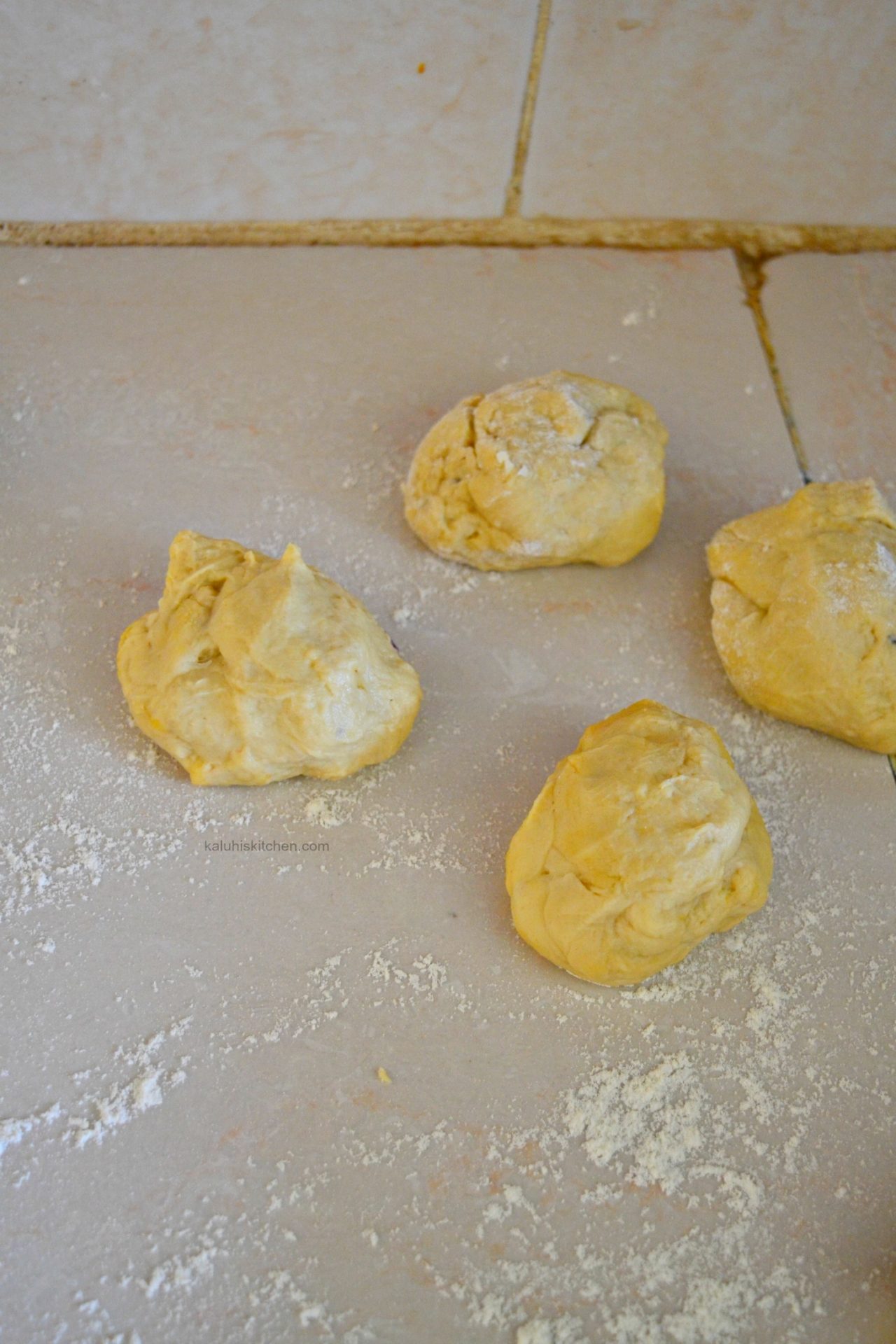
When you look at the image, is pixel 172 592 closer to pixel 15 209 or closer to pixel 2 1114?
pixel 2 1114

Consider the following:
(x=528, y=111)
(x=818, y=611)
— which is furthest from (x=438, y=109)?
(x=818, y=611)

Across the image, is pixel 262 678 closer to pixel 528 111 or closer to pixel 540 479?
pixel 540 479

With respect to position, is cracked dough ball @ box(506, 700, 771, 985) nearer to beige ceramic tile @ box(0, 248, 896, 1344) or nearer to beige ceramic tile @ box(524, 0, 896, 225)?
beige ceramic tile @ box(0, 248, 896, 1344)

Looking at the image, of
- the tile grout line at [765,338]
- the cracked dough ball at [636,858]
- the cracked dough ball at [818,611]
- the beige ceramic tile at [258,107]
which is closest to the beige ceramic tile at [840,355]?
the tile grout line at [765,338]

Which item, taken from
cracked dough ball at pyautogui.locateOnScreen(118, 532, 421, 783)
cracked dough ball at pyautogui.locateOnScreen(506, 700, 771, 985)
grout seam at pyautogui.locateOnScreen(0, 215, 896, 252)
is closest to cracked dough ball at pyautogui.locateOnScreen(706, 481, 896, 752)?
cracked dough ball at pyautogui.locateOnScreen(506, 700, 771, 985)

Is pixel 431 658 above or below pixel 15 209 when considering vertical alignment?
below

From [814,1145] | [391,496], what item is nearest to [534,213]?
[391,496]
